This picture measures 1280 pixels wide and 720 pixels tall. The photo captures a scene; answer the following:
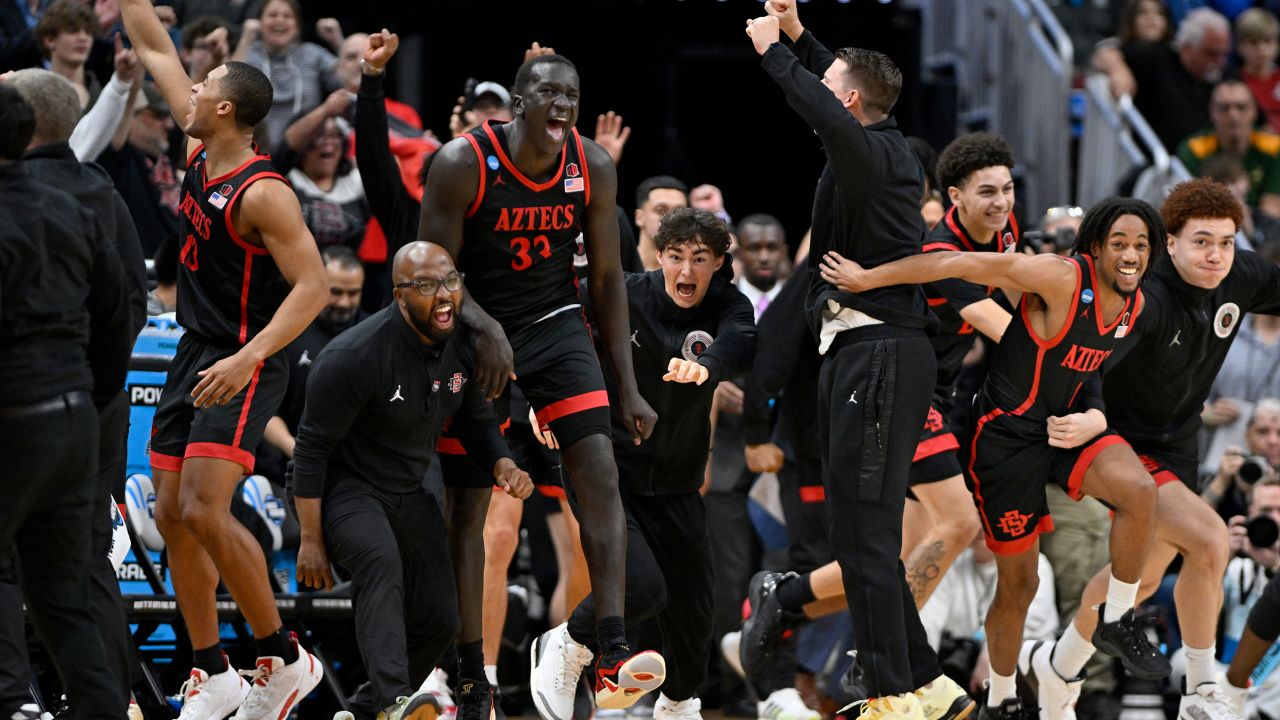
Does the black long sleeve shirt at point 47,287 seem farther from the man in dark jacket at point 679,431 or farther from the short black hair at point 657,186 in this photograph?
the short black hair at point 657,186

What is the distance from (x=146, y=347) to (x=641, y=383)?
2.24 m

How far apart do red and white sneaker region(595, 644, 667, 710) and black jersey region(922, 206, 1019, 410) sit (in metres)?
1.93

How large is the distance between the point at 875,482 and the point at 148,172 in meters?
4.58

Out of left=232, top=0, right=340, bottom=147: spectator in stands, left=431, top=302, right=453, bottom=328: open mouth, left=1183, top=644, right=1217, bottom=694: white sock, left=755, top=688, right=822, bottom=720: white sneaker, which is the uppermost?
left=232, top=0, right=340, bottom=147: spectator in stands

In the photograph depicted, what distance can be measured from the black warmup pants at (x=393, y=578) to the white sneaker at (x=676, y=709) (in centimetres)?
110

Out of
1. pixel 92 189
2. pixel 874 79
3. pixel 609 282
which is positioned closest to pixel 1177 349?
pixel 874 79

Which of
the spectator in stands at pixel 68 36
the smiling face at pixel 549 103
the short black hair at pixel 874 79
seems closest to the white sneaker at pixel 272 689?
the smiling face at pixel 549 103

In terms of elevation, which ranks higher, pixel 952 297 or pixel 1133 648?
pixel 952 297

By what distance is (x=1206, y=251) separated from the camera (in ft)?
23.9

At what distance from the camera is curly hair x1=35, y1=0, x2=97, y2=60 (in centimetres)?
877

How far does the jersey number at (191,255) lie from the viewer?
22.0 ft

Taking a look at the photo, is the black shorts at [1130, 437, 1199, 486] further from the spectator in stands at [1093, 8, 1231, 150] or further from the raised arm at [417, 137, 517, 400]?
the spectator in stands at [1093, 8, 1231, 150]

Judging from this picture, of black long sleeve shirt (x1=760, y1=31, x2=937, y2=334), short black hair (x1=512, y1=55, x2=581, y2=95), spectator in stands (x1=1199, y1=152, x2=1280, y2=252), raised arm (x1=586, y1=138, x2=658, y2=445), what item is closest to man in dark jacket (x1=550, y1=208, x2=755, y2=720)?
raised arm (x1=586, y1=138, x2=658, y2=445)

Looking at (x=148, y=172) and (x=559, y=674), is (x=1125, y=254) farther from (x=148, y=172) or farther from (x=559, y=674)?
(x=148, y=172)
